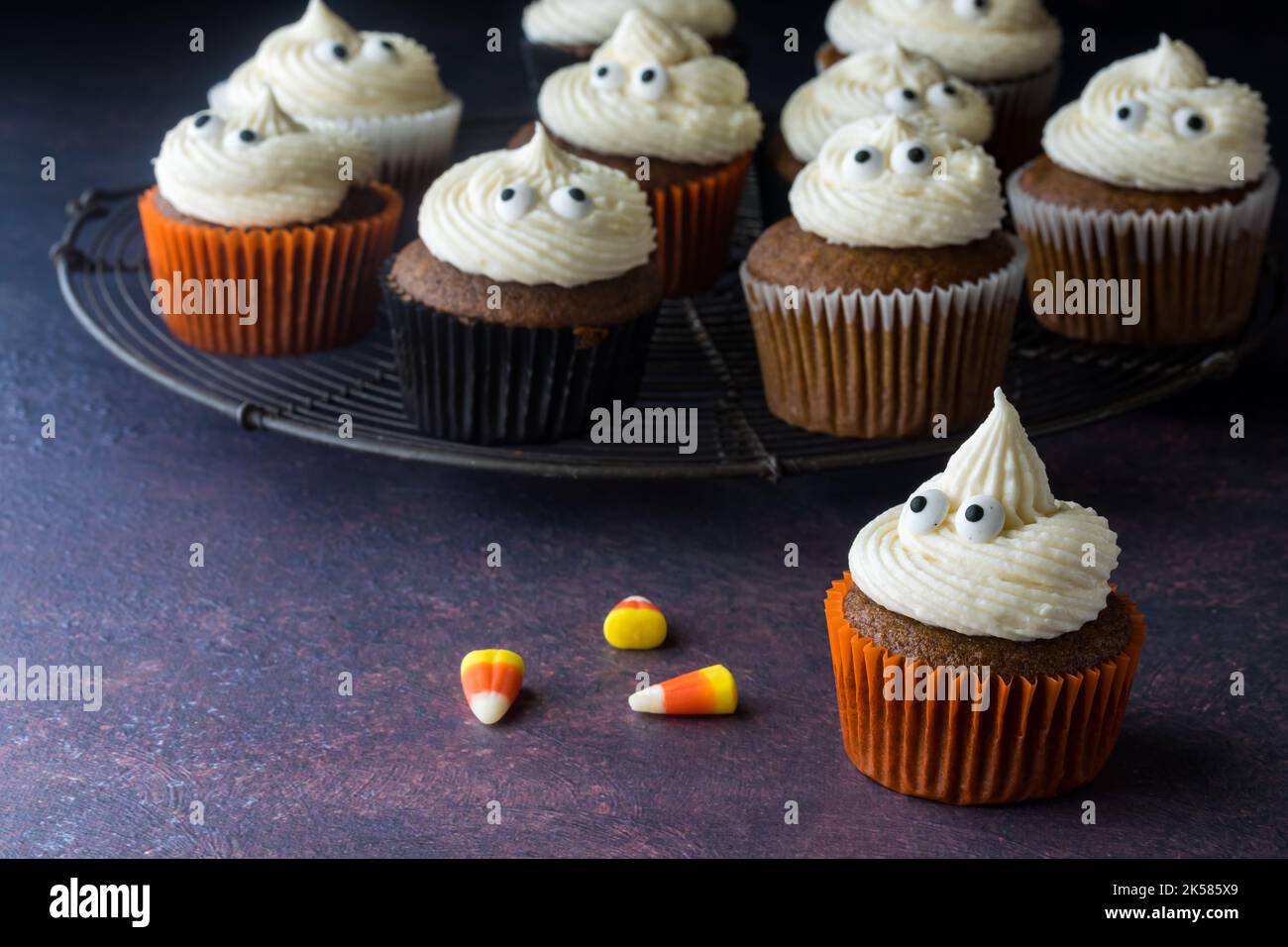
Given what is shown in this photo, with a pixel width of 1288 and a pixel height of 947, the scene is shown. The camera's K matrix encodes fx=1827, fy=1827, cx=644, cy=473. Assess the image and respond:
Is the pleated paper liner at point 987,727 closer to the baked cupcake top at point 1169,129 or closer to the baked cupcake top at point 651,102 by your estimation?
the baked cupcake top at point 1169,129

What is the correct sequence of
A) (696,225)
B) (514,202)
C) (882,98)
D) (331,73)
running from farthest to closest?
(331,73) < (696,225) < (882,98) < (514,202)

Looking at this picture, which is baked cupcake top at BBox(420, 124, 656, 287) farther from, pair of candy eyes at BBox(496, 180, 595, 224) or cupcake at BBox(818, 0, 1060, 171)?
cupcake at BBox(818, 0, 1060, 171)

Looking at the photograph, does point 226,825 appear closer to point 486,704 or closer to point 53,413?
point 486,704

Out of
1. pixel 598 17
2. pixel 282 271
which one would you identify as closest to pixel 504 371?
pixel 282 271

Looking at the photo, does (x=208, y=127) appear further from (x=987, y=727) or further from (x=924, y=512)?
(x=987, y=727)

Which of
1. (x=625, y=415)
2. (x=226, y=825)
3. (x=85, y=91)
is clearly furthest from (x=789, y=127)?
(x=85, y=91)

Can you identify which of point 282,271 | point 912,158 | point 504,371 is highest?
point 912,158
